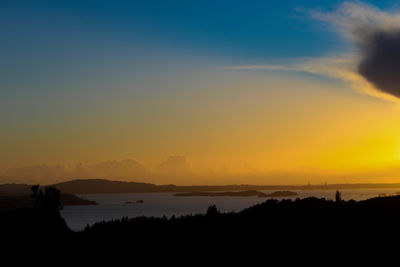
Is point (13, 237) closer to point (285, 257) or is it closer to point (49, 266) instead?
point (49, 266)

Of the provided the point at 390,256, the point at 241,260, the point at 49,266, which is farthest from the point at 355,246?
the point at 49,266

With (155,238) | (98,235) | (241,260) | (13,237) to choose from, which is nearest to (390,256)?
(241,260)

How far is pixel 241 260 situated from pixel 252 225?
15.4 ft

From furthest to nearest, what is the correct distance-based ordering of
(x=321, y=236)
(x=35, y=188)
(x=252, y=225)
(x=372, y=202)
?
(x=35, y=188), (x=372, y=202), (x=252, y=225), (x=321, y=236)

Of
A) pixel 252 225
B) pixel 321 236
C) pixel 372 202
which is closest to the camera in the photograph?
pixel 321 236

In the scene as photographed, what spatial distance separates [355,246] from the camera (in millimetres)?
25562

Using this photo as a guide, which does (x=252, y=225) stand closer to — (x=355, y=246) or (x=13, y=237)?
(x=355, y=246)

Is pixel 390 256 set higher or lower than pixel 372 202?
lower

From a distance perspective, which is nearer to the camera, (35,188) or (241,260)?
(241,260)

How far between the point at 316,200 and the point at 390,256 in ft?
28.1

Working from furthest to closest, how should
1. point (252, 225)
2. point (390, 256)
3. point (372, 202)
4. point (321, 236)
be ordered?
point (372, 202) < point (252, 225) < point (321, 236) < point (390, 256)

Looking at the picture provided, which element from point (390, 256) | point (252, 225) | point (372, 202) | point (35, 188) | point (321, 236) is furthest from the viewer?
point (35, 188)

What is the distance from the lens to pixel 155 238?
2844 centimetres

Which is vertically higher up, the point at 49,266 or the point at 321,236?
the point at 321,236
